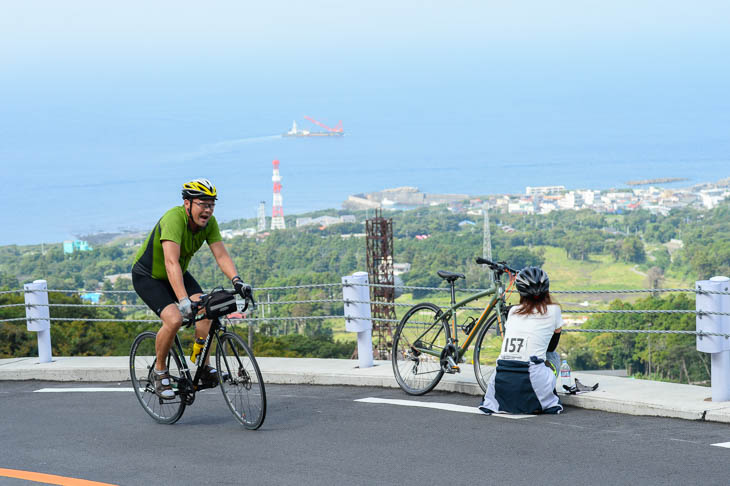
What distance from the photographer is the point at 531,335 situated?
739cm

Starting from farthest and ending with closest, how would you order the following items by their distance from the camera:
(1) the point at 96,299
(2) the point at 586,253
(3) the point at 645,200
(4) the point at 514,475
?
1. (3) the point at 645,200
2. (2) the point at 586,253
3. (1) the point at 96,299
4. (4) the point at 514,475

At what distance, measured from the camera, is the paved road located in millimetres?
5855

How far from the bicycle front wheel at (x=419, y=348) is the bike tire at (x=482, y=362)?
13.0 inches

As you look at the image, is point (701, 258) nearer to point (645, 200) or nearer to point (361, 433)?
point (645, 200)

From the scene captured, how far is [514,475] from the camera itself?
5766mm

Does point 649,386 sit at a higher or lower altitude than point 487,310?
lower

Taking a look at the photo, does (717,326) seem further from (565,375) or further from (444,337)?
(444,337)

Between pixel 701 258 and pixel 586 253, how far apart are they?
17.2m

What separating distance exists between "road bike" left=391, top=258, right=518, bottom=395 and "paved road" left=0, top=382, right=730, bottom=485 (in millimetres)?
280

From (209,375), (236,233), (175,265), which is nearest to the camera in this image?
(175,265)

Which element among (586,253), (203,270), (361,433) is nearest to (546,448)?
(361,433)

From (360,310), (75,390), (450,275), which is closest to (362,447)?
(450,275)

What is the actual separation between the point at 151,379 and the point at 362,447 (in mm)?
2093

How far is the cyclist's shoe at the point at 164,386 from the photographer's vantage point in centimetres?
745
